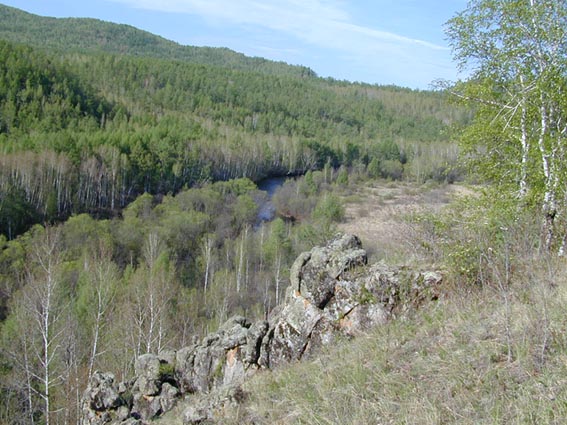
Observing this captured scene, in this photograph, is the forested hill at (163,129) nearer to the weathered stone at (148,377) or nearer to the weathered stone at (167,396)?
the weathered stone at (167,396)

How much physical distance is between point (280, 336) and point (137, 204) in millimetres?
36399

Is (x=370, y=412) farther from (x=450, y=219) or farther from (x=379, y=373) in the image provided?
(x=450, y=219)

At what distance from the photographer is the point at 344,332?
7.61 m

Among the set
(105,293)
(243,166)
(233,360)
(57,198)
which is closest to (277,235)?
(105,293)

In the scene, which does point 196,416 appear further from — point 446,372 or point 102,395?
point 102,395

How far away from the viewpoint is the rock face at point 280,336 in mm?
7422

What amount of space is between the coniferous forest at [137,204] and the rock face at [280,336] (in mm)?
2330

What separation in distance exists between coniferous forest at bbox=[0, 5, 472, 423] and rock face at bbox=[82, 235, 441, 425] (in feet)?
7.64

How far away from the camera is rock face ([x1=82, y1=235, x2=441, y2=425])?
7.42 meters

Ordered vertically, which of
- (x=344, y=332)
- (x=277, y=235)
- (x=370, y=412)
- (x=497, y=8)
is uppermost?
(x=497, y=8)

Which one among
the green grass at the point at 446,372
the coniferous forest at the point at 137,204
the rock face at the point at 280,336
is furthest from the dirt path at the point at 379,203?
the green grass at the point at 446,372

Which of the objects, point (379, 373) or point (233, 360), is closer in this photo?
point (379, 373)

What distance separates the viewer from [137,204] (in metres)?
42.3

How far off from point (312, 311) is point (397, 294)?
1.50 m
